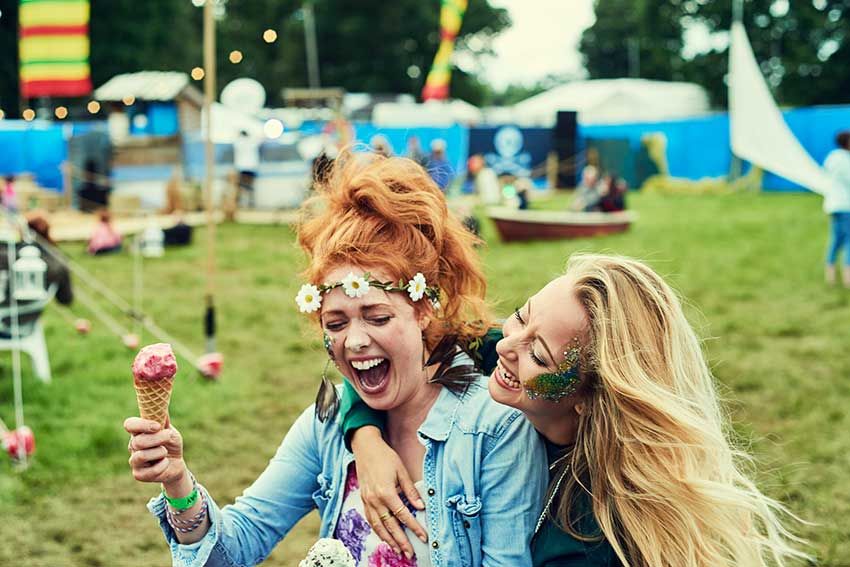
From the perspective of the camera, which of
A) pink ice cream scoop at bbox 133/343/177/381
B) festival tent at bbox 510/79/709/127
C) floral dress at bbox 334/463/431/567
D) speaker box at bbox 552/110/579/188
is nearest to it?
pink ice cream scoop at bbox 133/343/177/381

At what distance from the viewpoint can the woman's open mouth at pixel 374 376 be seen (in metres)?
2.03

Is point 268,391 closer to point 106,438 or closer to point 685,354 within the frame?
point 106,438

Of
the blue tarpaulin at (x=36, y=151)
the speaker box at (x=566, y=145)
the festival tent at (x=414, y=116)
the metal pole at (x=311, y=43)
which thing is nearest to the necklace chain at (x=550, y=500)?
the blue tarpaulin at (x=36, y=151)

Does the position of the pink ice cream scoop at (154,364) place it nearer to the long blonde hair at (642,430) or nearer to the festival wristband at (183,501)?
the festival wristband at (183,501)

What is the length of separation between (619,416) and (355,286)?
63cm

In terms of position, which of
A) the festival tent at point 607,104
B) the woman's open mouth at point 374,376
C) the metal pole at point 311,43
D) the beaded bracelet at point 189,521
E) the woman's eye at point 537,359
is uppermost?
the metal pole at point 311,43

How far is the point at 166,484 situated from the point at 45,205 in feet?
54.9

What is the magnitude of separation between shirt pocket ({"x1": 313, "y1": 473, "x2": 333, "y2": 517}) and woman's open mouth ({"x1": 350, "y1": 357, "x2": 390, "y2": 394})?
261mm

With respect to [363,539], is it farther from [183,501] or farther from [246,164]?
[246,164]

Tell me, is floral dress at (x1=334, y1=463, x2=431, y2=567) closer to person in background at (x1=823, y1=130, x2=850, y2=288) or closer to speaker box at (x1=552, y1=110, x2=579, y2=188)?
person in background at (x1=823, y1=130, x2=850, y2=288)

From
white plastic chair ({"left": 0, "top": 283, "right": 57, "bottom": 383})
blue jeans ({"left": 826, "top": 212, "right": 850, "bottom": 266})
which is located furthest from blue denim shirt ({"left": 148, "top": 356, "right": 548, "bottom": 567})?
blue jeans ({"left": 826, "top": 212, "right": 850, "bottom": 266})

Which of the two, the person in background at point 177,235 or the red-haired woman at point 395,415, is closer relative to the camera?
the red-haired woman at point 395,415

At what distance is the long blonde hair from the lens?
181 centimetres

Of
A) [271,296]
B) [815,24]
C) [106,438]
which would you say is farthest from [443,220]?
[815,24]
